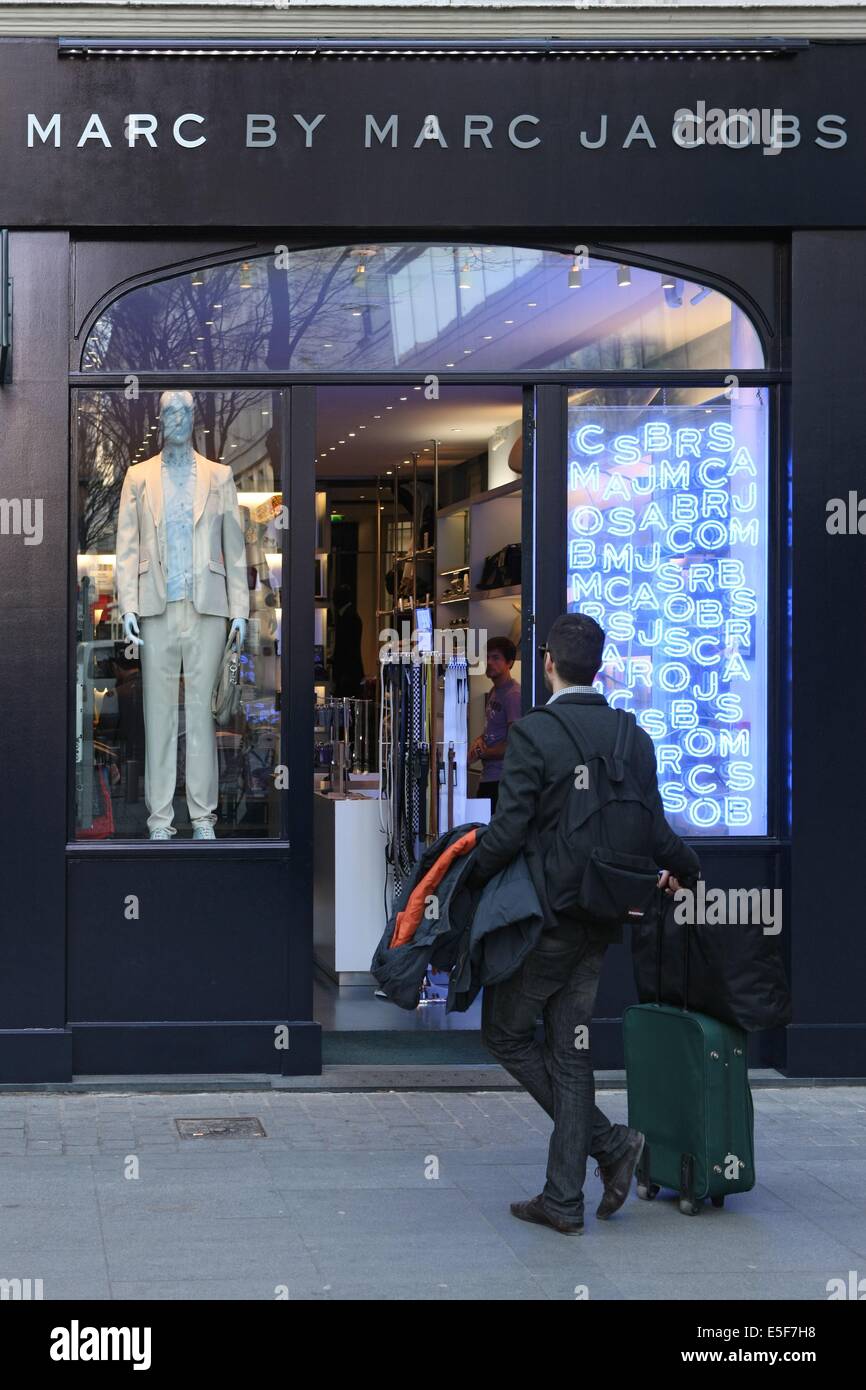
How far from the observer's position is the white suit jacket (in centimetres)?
833

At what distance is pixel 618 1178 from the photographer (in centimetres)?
598

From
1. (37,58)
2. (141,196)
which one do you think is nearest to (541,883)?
(141,196)

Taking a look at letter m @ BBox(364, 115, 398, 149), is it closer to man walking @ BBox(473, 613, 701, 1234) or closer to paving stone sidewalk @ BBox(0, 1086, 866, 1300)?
man walking @ BBox(473, 613, 701, 1234)

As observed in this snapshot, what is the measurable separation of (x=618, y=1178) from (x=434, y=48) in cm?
532

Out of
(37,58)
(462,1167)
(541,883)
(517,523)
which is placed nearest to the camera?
(541,883)

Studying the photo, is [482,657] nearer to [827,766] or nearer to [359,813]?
[359,813]

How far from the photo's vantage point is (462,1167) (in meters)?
6.75

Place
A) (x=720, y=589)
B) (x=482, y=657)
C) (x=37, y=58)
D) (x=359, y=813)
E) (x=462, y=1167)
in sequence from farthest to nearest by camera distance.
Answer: (x=482, y=657) < (x=359, y=813) < (x=720, y=589) < (x=37, y=58) < (x=462, y=1167)

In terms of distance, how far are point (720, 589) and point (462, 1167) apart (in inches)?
132

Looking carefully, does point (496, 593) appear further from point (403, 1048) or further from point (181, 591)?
point (403, 1048)

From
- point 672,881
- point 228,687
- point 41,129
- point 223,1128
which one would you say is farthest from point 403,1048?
point 41,129

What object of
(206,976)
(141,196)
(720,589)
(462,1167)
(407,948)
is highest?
(141,196)

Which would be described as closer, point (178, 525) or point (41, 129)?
point (41, 129)

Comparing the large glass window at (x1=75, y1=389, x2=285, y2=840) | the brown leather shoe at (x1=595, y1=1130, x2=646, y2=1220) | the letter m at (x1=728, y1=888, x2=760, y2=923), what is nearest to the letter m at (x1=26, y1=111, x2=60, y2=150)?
the large glass window at (x1=75, y1=389, x2=285, y2=840)
